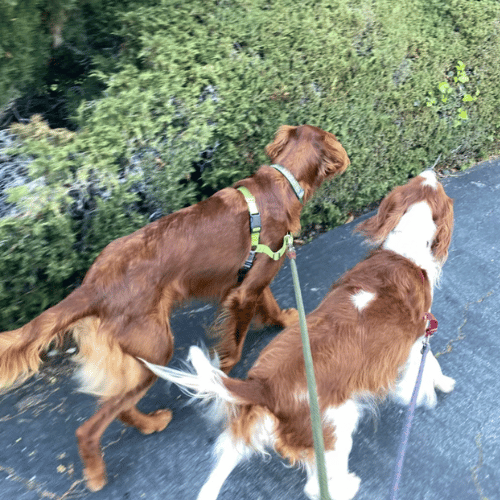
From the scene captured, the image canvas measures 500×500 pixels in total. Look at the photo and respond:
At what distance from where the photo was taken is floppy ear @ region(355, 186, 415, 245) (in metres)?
2.65

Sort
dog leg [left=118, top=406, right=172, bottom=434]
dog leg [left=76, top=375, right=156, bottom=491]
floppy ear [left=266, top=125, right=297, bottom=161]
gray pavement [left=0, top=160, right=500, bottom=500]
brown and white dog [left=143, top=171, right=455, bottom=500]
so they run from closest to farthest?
brown and white dog [left=143, top=171, right=455, bottom=500] → dog leg [left=76, top=375, right=156, bottom=491] → gray pavement [left=0, top=160, right=500, bottom=500] → dog leg [left=118, top=406, right=172, bottom=434] → floppy ear [left=266, top=125, right=297, bottom=161]

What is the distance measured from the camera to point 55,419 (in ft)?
8.70

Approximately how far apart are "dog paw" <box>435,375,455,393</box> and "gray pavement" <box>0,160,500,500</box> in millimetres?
62

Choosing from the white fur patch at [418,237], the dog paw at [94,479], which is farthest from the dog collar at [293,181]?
the dog paw at [94,479]

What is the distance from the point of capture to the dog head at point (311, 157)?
9.47 feet

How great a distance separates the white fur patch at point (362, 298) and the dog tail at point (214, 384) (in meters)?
0.65

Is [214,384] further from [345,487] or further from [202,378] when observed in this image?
[345,487]

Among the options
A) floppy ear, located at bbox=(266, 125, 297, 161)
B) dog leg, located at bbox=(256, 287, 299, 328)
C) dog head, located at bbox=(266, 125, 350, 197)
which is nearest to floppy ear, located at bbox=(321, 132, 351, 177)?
dog head, located at bbox=(266, 125, 350, 197)

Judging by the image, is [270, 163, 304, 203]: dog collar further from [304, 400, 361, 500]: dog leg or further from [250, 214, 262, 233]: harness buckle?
[304, 400, 361, 500]: dog leg

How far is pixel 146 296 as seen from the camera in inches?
87.0

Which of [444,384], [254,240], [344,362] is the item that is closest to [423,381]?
[444,384]

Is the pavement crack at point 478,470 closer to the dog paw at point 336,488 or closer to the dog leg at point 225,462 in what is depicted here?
the dog paw at point 336,488

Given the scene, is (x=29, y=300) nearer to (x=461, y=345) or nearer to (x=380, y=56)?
(x=461, y=345)

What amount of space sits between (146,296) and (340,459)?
1204mm
